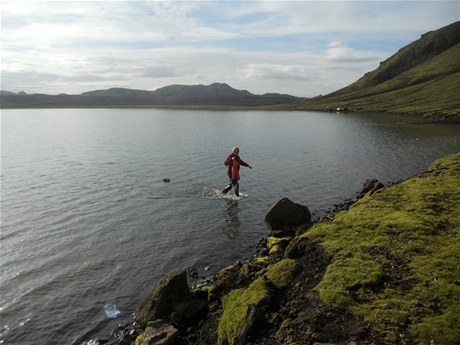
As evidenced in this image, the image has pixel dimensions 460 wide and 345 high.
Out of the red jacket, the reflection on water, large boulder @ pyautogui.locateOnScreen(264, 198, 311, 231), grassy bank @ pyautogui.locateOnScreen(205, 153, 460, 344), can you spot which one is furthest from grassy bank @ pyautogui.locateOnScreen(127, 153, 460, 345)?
the red jacket

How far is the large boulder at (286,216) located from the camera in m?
28.5

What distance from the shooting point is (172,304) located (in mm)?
17172

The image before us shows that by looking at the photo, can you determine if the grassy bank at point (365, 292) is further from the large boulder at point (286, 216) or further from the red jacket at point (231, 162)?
the red jacket at point (231, 162)

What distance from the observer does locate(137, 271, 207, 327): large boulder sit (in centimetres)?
1669

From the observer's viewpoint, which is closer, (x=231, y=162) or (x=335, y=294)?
(x=335, y=294)

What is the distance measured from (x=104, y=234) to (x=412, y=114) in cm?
15615

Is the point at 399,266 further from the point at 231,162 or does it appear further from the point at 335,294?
the point at 231,162

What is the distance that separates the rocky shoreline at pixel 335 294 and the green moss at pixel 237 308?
5cm

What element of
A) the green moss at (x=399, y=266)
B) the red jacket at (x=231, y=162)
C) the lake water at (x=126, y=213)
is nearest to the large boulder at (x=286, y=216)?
the lake water at (x=126, y=213)

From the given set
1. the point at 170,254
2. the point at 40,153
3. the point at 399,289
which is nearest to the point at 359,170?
the point at 170,254

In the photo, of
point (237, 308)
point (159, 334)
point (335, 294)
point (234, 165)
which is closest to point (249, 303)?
point (237, 308)

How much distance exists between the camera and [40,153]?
230 feet

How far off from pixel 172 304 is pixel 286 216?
1350 centimetres

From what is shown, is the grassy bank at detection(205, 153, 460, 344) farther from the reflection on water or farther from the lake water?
the reflection on water
